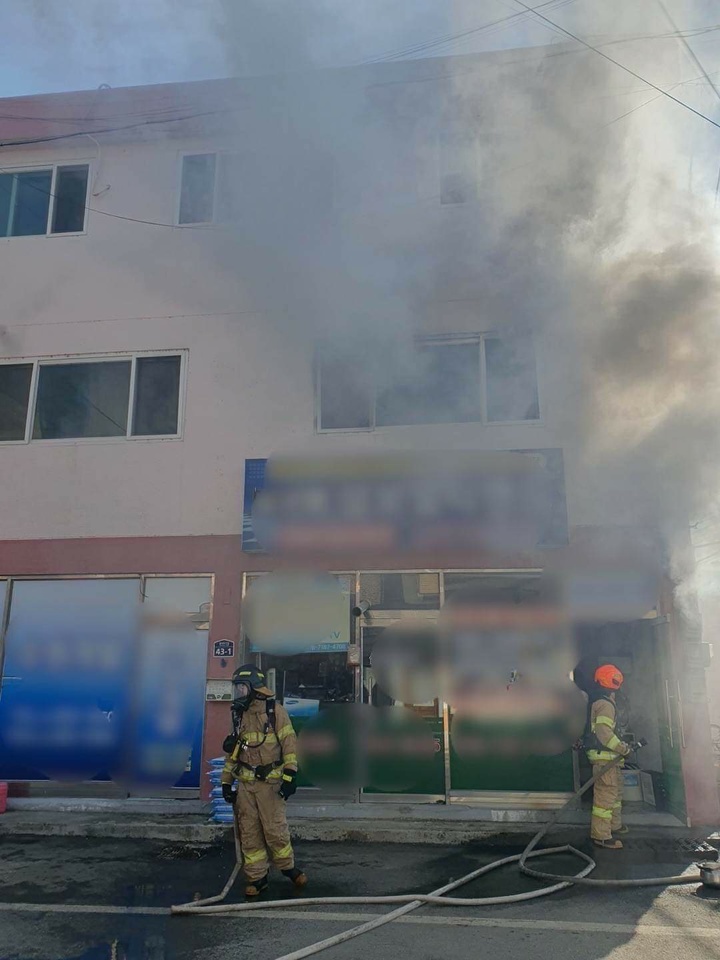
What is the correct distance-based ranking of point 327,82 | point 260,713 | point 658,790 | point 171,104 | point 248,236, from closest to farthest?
1. point 260,713
2. point 327,82
3. point 658,790
4. point 248,236
5. point 171,104

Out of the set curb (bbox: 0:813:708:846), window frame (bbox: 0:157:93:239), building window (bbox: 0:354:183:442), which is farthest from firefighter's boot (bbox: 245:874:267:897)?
window frame (bbox: 0:157:93:239)

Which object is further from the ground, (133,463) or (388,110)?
(388,110)

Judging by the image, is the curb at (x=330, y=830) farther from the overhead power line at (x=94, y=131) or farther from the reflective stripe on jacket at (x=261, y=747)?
the overhead power line at (x=94, y=131)

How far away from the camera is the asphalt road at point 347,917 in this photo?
12.3 feet

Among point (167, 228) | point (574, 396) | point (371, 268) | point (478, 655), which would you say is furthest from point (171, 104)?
point (478, 655)

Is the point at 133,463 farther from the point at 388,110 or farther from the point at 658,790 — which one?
the point at 658,790

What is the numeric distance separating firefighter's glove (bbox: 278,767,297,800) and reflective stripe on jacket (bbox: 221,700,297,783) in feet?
0.12

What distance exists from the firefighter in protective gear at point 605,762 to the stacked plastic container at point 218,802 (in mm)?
2941

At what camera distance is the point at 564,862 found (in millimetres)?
5207

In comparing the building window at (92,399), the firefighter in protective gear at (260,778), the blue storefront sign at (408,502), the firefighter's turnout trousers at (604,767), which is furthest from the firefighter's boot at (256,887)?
the building window at (92,399)

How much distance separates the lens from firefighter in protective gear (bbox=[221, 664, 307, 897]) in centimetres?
468

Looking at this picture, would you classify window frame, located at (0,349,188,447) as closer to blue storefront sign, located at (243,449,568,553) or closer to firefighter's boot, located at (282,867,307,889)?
blue storefront sign, located at (243,449,568,553)

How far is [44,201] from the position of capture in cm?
854

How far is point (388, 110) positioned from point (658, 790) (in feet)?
22.0
